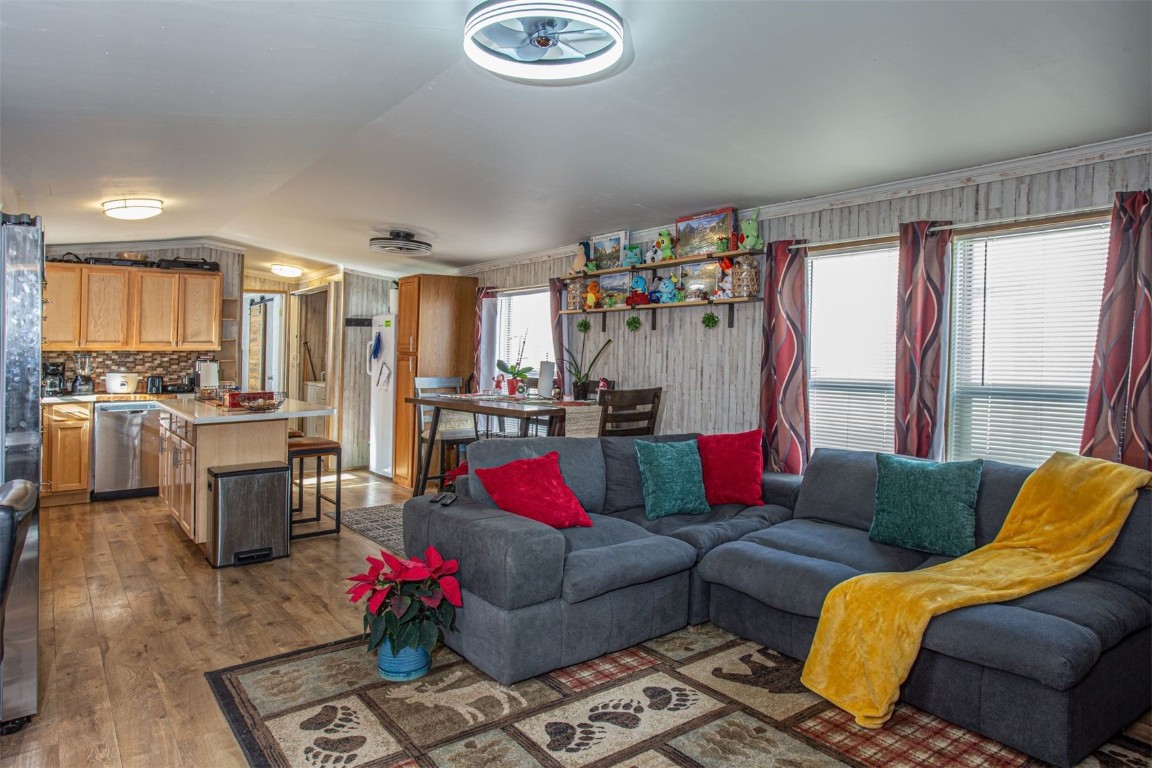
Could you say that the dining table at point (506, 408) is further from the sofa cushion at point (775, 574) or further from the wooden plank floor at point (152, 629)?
the sofa cushion at point (775, 574)

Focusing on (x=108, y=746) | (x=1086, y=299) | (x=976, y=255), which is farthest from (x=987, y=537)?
(x=108, y=746)

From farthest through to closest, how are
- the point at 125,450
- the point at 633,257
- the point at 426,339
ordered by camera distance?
the point at 426,339, the point at 125,450, the point at 633,257

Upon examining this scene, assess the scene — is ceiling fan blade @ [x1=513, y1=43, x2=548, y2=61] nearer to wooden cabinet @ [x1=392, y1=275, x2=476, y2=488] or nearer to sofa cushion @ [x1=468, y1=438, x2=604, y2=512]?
sofa cushion @ [x1=468, y1=438, x2=604, y2=512]

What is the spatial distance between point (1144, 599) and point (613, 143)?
9.48 feet

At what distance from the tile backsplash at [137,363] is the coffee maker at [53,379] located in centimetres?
18

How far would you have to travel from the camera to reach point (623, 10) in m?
2.19

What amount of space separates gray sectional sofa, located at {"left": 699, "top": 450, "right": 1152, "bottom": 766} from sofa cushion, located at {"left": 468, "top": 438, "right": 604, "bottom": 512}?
77 cm

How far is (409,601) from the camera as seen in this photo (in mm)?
2678

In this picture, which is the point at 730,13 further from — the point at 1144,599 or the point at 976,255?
the point at 1144,599

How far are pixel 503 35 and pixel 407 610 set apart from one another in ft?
6.87

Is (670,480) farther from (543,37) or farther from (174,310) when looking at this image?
(174,310)

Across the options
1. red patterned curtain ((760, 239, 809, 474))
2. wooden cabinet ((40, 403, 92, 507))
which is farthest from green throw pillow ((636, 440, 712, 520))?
wooden cabinet ((40, 403, 92, 507))

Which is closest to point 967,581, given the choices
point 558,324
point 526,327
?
point 558,324

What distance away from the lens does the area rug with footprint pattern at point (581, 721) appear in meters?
2.22
